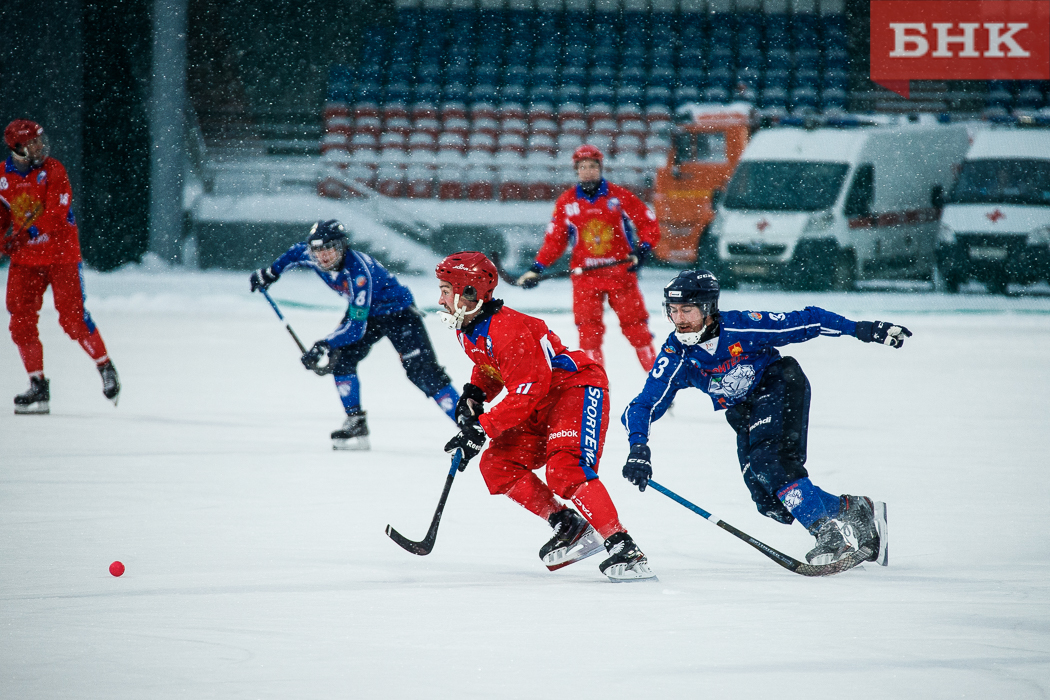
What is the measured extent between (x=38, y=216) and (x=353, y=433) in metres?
2.10

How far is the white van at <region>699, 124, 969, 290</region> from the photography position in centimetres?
1358

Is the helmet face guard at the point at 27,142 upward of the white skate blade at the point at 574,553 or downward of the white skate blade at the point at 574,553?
upward

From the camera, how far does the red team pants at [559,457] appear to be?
3496mm

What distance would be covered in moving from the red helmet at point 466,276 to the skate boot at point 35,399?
3628 millimetres

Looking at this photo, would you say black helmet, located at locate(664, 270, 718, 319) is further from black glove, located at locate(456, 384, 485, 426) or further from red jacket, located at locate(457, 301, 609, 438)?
black glove, located at locate(456, 384, 485, 426)

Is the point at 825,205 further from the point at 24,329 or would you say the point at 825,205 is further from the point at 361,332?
the point at 24,329

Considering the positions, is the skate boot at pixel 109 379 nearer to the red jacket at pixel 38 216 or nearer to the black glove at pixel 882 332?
the red jacket at pixel 38 216

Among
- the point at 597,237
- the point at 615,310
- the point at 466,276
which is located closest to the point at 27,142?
the point at 597,237

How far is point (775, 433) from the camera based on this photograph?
3.62m

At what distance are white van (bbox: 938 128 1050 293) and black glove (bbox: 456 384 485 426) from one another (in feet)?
36.1

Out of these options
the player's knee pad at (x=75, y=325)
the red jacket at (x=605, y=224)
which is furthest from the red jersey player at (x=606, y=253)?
the player's knee pad at (x=75, y=325)

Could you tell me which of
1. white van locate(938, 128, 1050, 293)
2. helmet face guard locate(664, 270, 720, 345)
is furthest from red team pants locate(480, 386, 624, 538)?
white van locate(938, 128, 1050, 293)

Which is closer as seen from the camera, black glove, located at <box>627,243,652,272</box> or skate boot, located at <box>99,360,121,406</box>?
skate boot, located at <box>99,360,121,406</box>

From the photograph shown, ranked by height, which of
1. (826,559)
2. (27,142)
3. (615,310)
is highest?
(27,142)
